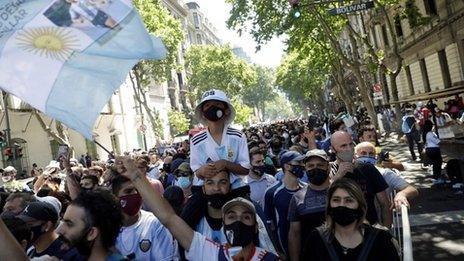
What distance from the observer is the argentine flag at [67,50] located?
2967mm

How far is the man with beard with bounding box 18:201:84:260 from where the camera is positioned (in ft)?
12.0

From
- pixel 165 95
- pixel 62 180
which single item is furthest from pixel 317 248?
pixel 165 95

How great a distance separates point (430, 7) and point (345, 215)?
24703 mm

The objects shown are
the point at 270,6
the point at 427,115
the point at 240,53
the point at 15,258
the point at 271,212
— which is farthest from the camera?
the point at 240,53

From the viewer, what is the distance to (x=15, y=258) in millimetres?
2373

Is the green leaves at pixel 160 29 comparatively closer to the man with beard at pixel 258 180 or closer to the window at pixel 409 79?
the window at pixel 409 79

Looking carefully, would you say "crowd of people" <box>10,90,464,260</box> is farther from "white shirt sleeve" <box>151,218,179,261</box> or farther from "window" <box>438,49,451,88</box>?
"window" <box>438,49,451,88</box>

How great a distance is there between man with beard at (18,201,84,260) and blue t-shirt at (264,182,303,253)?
6.73 feet

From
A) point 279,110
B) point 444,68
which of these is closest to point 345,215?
point 444,68

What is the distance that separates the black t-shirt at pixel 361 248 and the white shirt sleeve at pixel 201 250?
0.69 meters

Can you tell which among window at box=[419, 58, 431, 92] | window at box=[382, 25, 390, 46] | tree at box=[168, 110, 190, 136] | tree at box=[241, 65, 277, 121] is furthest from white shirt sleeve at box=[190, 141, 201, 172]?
tree at box=[241, 65, 277, 121]

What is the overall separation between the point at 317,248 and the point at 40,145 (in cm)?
2963

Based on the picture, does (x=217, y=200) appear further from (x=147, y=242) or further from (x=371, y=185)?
(x=371, y=185)

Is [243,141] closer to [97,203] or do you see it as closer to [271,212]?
[271,212]
